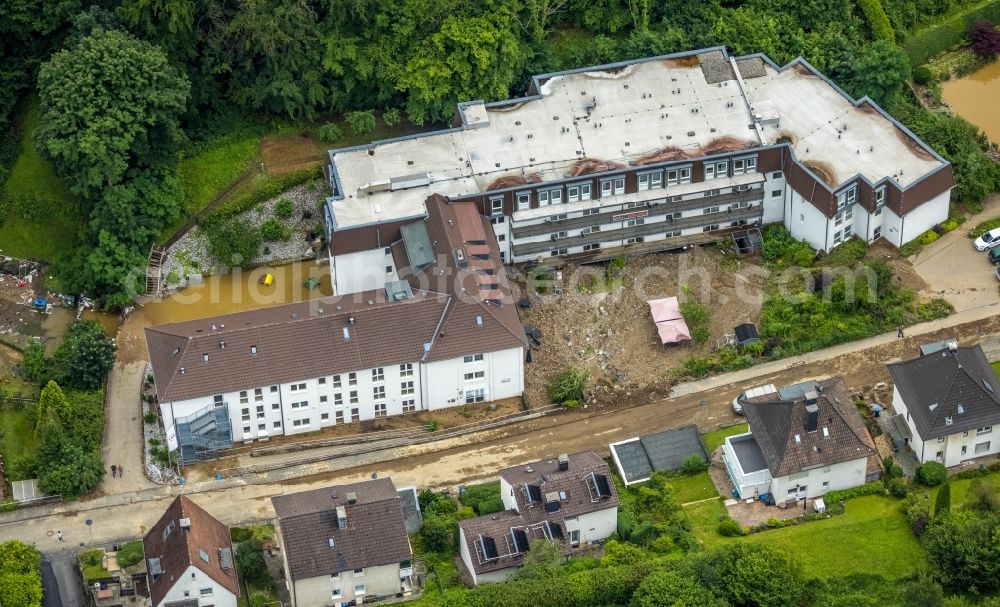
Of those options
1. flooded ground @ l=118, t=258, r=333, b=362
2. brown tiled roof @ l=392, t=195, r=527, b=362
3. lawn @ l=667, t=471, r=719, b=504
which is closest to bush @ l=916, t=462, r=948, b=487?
lawn @ l=667, t=471, r=719, b=504

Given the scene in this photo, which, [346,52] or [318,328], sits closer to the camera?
[318,328]

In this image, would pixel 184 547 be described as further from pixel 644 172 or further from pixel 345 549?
pixel 644 172

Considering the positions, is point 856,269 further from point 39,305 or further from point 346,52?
point 39,305

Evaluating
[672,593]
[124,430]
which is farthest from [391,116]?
[672,593]

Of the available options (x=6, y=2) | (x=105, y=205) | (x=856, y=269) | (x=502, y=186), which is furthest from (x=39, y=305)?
(x=856, y=269)

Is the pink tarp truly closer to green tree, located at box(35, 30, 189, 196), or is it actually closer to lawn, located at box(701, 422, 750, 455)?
lawn, located at box(701, 422, 750, 455)

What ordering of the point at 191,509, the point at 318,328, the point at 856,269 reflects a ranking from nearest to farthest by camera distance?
the point at 191,509 < the point at 318,328 < the point at 856,269
